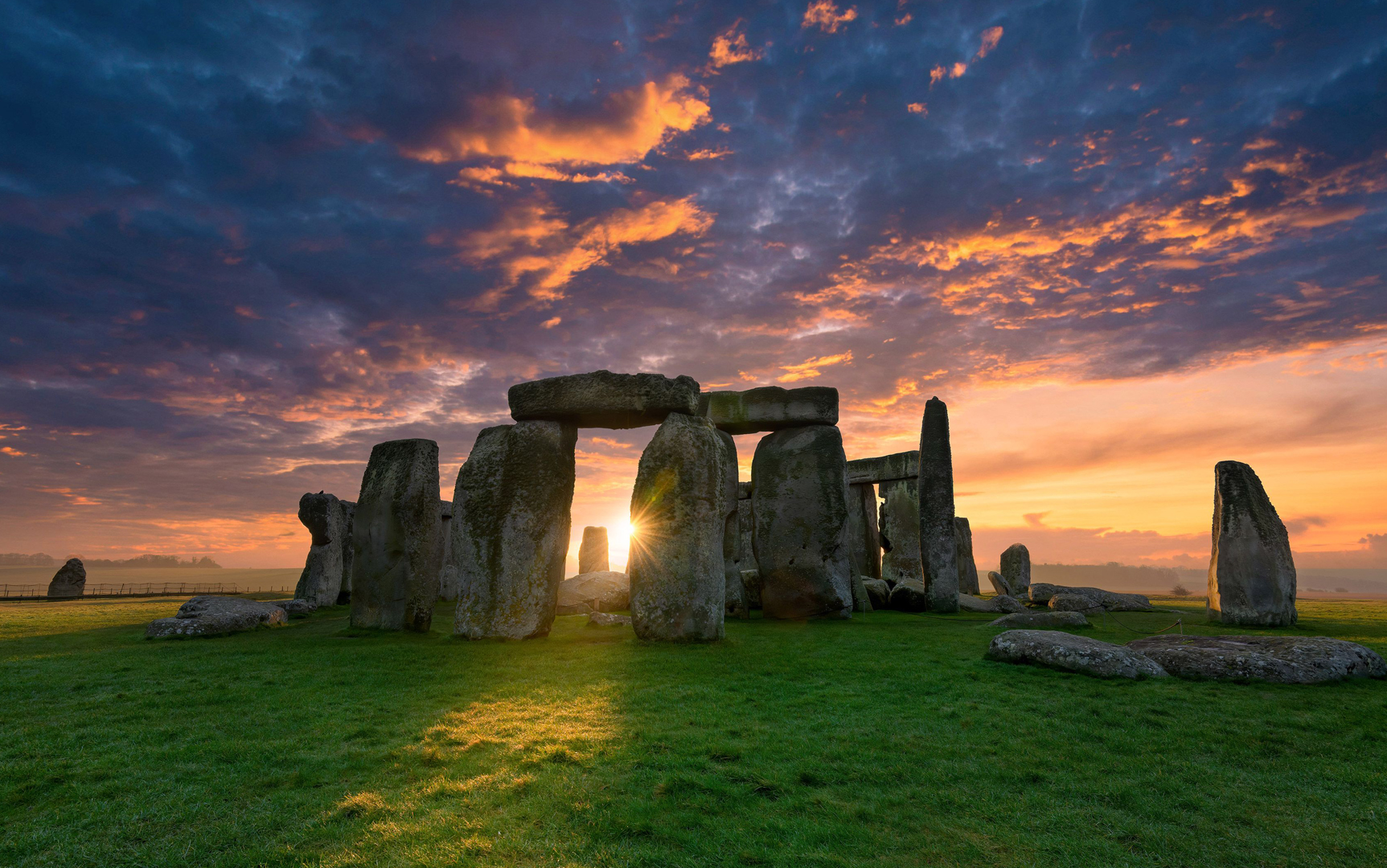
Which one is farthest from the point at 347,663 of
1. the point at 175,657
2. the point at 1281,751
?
the point at 1281,751

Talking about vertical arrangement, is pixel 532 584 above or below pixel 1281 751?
above

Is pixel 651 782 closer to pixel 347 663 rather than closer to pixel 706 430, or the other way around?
pixel 347 663

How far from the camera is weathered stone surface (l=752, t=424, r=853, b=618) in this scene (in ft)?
41.3

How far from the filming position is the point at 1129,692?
225 inches

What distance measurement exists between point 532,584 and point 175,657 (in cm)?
431

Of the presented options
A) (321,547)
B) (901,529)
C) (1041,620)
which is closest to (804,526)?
(1041,620)

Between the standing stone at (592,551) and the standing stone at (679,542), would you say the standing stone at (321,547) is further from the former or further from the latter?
the standing stone at (679,542)

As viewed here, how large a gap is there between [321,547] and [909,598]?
1435 cm

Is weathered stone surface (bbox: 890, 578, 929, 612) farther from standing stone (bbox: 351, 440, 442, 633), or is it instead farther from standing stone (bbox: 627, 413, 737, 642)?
standing stone (bbox: 351, 440, 442, 633)

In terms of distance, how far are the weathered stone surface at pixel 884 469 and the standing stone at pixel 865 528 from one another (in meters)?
0.28

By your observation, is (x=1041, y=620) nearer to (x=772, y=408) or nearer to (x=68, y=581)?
(x=772, y=408)

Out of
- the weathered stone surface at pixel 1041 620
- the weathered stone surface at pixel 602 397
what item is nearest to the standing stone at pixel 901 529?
the weathered stone surface at pixel 1041 620

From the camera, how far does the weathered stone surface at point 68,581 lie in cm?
2223

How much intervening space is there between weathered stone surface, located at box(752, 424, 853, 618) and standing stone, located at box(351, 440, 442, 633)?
6.23 meters
